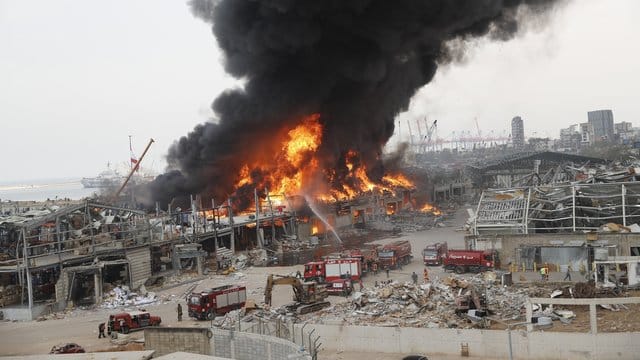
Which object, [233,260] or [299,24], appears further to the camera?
[299,24]

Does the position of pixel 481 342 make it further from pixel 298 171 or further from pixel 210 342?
pixel 298 171

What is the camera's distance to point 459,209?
76.1 meters

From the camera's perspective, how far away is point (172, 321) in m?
28.5

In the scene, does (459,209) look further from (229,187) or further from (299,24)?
(299,24)

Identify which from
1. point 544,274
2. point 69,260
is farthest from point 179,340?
point 544,274

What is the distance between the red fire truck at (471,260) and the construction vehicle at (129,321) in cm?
1565

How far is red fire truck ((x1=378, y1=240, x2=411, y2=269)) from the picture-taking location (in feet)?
123

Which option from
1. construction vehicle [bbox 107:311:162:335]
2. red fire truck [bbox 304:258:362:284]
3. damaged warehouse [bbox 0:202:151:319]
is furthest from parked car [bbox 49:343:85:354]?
red fire truck [bbox 304:258:362:284]

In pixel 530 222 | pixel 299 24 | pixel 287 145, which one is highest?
pixel 299 24

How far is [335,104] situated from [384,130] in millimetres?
8004

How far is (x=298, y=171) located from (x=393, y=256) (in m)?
29.7

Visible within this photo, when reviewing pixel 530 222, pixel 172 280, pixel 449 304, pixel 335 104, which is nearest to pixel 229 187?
pixel 335 104

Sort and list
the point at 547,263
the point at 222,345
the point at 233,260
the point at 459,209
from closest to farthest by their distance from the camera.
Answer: the point at 222,345 < the point at 547,263 < the point at 233,260 < the point at 459,209

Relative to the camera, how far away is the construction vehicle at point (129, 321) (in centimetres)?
2619
